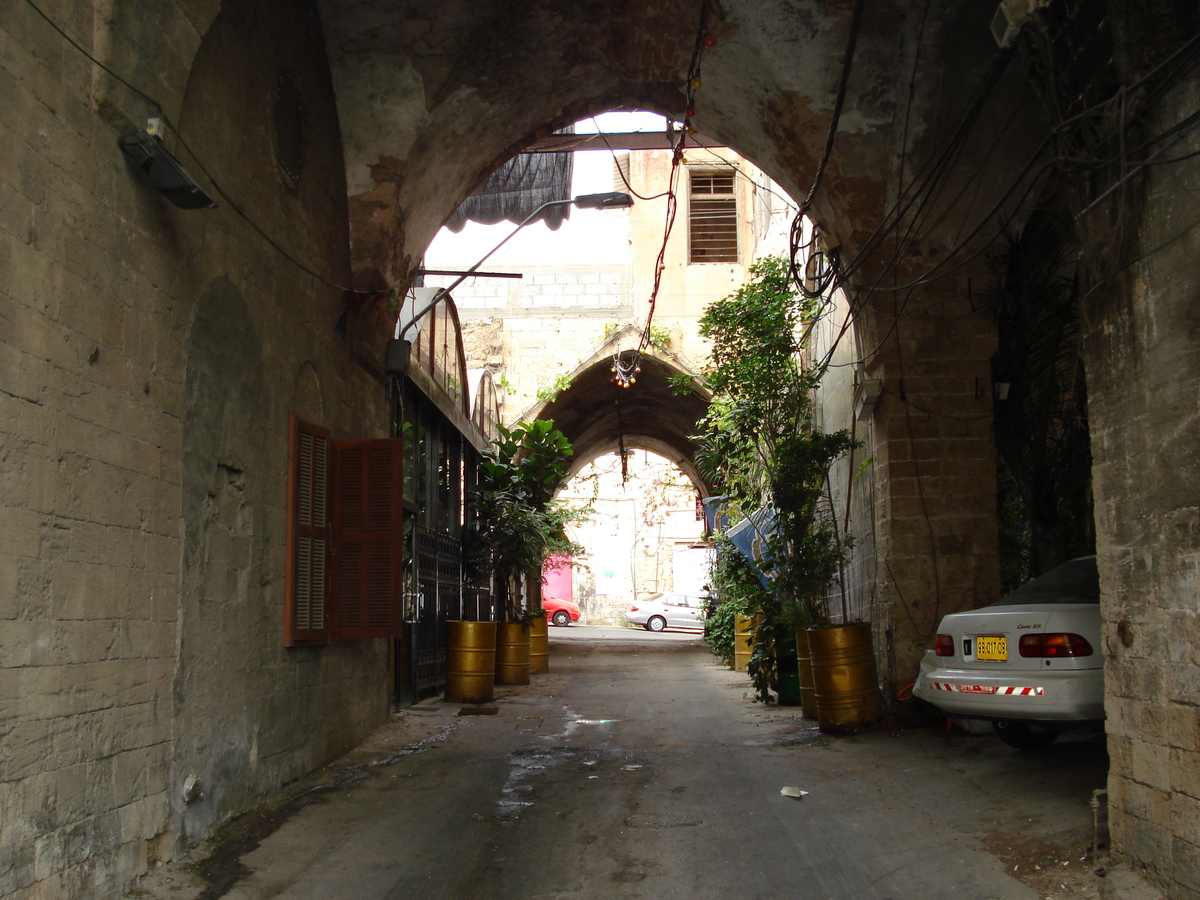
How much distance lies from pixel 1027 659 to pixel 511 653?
9232 millimetres

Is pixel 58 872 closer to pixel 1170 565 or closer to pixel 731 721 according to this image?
pixel 1170 565

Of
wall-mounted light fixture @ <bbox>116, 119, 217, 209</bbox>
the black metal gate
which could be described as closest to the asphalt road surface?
the black metal gate

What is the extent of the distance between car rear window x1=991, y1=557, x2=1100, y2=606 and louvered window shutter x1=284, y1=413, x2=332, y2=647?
4.48 meters

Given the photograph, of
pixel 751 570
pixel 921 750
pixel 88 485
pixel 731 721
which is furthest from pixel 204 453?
pixel 751 570

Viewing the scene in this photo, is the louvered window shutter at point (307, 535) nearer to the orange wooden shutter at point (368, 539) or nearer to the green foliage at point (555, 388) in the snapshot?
the orange wooden shutter at point (368, 539)

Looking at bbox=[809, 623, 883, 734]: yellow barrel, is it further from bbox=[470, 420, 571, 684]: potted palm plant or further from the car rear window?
bbox=[470, 420, 571, 684]: potted palm plant

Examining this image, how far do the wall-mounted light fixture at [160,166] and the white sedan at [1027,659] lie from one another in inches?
187

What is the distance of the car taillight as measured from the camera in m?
5.14

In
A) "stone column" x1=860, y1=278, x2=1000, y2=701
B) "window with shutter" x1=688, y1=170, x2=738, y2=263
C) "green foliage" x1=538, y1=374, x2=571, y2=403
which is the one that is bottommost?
"stone column" x1=860, y1=278, x2=1000, y2=701

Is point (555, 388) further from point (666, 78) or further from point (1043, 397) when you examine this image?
point (1043, 397)

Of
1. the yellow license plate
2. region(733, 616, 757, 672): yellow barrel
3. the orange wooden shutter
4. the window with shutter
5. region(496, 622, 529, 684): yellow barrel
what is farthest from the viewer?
the window with shutter

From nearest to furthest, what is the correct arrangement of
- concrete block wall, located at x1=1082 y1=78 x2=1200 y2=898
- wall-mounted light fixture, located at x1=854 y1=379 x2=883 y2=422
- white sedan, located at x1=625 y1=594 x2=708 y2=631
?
concrete block wall, located at x1=1082 y1=78 x2=1200 y2=898 < wall-mounted light fixture, located at x1=854 y1=379 x2=883 y2=422 < white sedan, located at x1=625 y1=594 x2=708 y2=631

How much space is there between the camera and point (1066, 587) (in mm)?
5953

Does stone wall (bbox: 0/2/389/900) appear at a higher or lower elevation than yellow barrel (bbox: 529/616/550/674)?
higher
